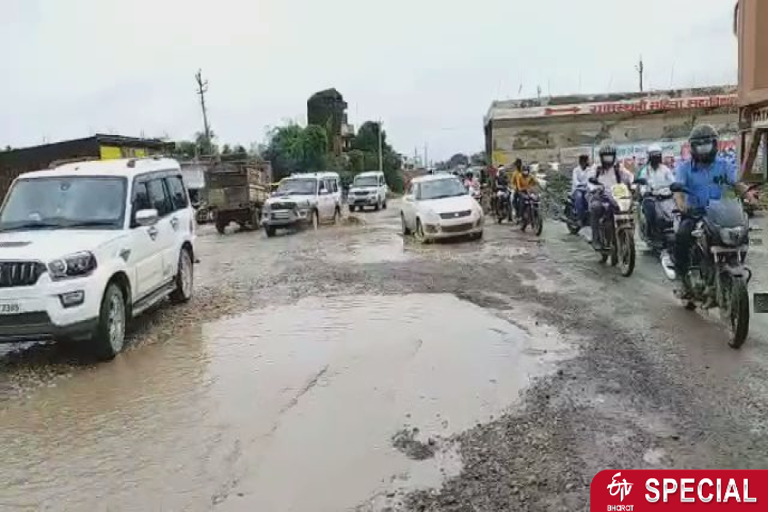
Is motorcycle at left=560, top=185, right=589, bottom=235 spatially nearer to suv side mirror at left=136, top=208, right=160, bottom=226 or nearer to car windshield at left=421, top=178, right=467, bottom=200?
car windshield at left=421, top=178, right=467, bottom=200

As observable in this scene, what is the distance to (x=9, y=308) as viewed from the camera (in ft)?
22.6

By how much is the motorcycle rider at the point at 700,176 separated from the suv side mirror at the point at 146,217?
542 centimetres

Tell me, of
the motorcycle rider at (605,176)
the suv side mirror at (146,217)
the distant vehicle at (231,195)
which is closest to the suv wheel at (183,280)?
the suv side mirror at (146,217)

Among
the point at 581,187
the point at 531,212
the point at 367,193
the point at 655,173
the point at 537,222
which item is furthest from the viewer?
the point at 367,193

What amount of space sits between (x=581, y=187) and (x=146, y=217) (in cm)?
970

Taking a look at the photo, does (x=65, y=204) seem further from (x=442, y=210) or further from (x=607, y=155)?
(x=442, y=210)

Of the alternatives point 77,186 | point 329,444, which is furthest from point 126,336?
point 329,444

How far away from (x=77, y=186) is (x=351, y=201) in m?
28.8

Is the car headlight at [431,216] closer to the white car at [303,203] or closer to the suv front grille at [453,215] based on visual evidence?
the suv front grille at [453,215]

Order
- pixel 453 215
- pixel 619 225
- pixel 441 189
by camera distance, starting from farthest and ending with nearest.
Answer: pixel 441 189, pixel 453 215, pixel 619 225

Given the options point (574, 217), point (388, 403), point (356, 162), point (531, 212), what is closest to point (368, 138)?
point (356, 162)

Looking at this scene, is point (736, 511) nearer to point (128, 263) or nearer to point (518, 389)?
point (518, 389)

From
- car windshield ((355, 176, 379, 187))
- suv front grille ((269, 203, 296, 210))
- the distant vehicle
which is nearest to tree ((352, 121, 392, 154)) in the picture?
car windshield ((355, 176, 379, 187))

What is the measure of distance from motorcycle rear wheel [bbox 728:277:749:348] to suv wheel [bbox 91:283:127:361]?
221 inches
